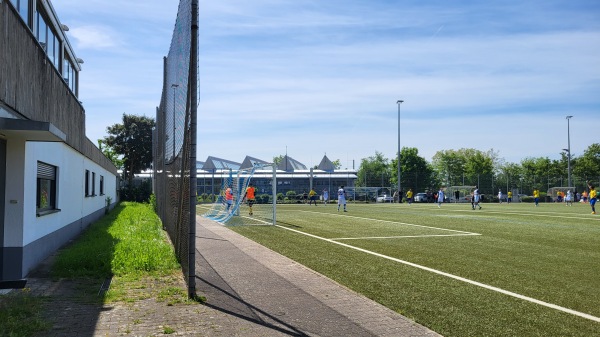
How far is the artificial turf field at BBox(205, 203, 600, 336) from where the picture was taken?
236 inches

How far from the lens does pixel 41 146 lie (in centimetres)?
989

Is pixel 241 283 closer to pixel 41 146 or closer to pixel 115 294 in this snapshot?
pixel 115 294

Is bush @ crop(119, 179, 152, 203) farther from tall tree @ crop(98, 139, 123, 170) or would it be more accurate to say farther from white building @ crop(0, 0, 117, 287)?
white building @ crop(0, 0, 117, 287)

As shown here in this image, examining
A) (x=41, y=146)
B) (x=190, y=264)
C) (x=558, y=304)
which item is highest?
(x=41, y=146)

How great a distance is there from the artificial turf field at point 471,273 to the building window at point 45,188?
4.99m

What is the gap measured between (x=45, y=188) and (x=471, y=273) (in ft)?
27.6

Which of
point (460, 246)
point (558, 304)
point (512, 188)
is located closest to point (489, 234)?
point (460, 246)

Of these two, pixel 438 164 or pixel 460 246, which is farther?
pixel 438 164

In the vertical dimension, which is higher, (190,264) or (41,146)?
(41,146)

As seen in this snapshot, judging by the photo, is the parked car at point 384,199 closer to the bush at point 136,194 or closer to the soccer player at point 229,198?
the bush at point 136,194

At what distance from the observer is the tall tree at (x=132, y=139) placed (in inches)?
2205

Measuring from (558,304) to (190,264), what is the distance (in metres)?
4.64

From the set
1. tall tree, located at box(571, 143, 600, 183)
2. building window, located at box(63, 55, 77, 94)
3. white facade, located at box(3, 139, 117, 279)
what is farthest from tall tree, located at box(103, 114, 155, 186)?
tall tree, located at box(571, 143, 600, 183)

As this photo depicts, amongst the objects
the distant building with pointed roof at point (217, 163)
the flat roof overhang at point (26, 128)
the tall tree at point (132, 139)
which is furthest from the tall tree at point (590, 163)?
the flat roof overhang at point (26, 128)
